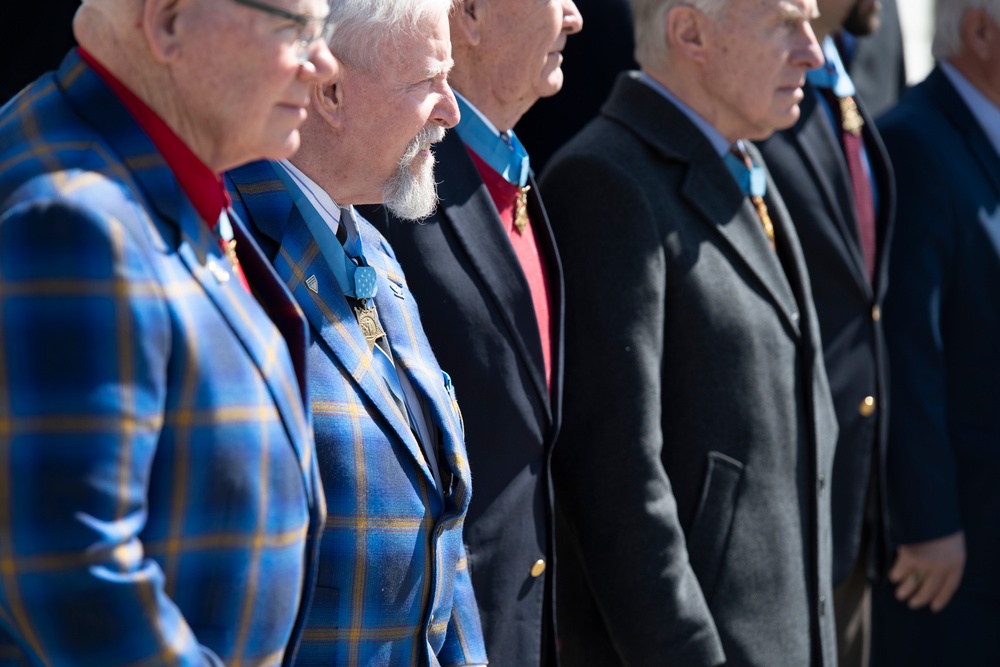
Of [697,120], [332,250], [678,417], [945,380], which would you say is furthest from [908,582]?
[332,250]

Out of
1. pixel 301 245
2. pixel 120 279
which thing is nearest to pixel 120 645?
pixel 120 279

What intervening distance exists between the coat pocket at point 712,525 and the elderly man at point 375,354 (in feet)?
2.52

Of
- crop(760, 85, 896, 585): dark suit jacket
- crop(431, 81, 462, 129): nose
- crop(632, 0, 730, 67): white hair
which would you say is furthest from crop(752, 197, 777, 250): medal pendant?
crop(431, 81, 462, 129): nose

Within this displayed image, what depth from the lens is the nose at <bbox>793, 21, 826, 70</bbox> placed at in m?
3.02

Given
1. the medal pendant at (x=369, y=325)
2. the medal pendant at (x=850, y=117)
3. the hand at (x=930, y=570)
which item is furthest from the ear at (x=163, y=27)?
the hand at (x=930, y=570)

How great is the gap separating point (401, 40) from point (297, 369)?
2.28ft

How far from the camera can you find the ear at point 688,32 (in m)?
2.99

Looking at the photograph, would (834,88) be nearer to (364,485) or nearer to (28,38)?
(28,38)

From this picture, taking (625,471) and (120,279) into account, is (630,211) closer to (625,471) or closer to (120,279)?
(625,471)

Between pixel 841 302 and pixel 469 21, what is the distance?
135cm

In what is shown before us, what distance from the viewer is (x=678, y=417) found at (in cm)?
286

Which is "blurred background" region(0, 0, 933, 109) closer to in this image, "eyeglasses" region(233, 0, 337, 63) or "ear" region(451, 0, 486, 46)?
"ear" region(451, 0, 486, 46)

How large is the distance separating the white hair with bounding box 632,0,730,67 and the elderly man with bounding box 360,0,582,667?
387mm

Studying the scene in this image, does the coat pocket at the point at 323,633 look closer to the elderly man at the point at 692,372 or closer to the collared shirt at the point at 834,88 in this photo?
the elderly man at the point at 692,372
